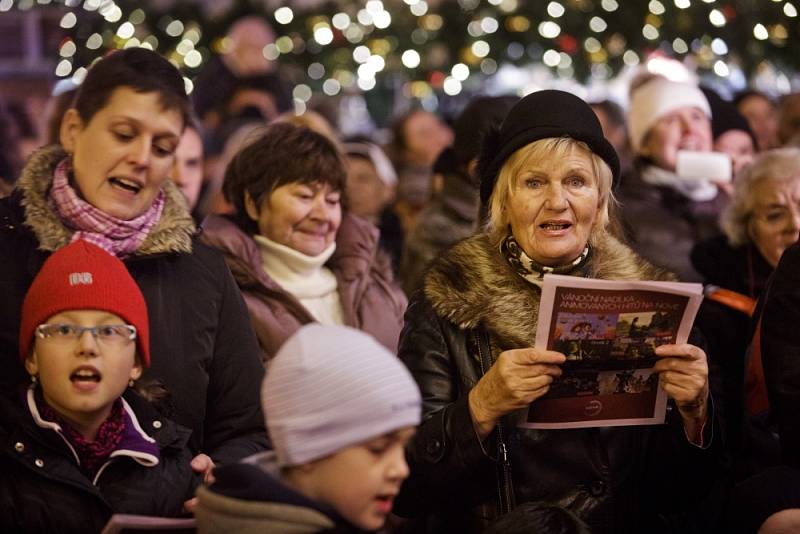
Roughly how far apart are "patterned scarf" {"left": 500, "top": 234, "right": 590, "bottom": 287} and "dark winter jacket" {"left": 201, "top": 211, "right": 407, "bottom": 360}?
4.15 ft

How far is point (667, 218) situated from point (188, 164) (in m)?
A: 2.49

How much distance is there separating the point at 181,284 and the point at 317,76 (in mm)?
8120

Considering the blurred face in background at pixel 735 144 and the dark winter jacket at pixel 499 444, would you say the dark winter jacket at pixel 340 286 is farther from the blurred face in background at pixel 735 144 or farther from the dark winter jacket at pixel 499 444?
the blurred face in background at pixel 735 144

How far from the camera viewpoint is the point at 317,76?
39.7 feet

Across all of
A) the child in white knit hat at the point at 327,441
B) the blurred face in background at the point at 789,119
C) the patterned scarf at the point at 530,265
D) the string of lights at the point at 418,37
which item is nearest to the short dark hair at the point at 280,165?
the patterned scarf at the point at 530,265

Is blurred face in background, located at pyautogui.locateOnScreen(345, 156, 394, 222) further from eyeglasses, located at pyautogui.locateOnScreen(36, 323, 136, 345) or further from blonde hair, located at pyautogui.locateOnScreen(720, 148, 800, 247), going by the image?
eyeglasses, located at pyautogui.locateOnScreen(36, 323, 136, 345)

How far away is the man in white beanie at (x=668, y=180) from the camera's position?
6555 millimetres

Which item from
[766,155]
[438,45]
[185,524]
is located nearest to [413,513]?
[185,524]

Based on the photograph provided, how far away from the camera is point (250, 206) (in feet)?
17.4

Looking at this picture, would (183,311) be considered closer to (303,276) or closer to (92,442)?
(92,442)

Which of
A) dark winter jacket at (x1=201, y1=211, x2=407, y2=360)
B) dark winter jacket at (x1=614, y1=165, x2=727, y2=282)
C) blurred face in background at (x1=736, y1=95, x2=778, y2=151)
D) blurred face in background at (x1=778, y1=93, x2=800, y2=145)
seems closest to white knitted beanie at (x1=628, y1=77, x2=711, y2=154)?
dark winter jacket at (x1=614, y1=165, x2=727, y2=282)

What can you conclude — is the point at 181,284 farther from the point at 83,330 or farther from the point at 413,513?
the point at 413,513

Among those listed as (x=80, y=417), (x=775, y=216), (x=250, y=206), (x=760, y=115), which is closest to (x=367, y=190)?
(x=250, y=206)

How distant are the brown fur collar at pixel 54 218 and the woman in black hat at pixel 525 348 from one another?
2.74 feet
